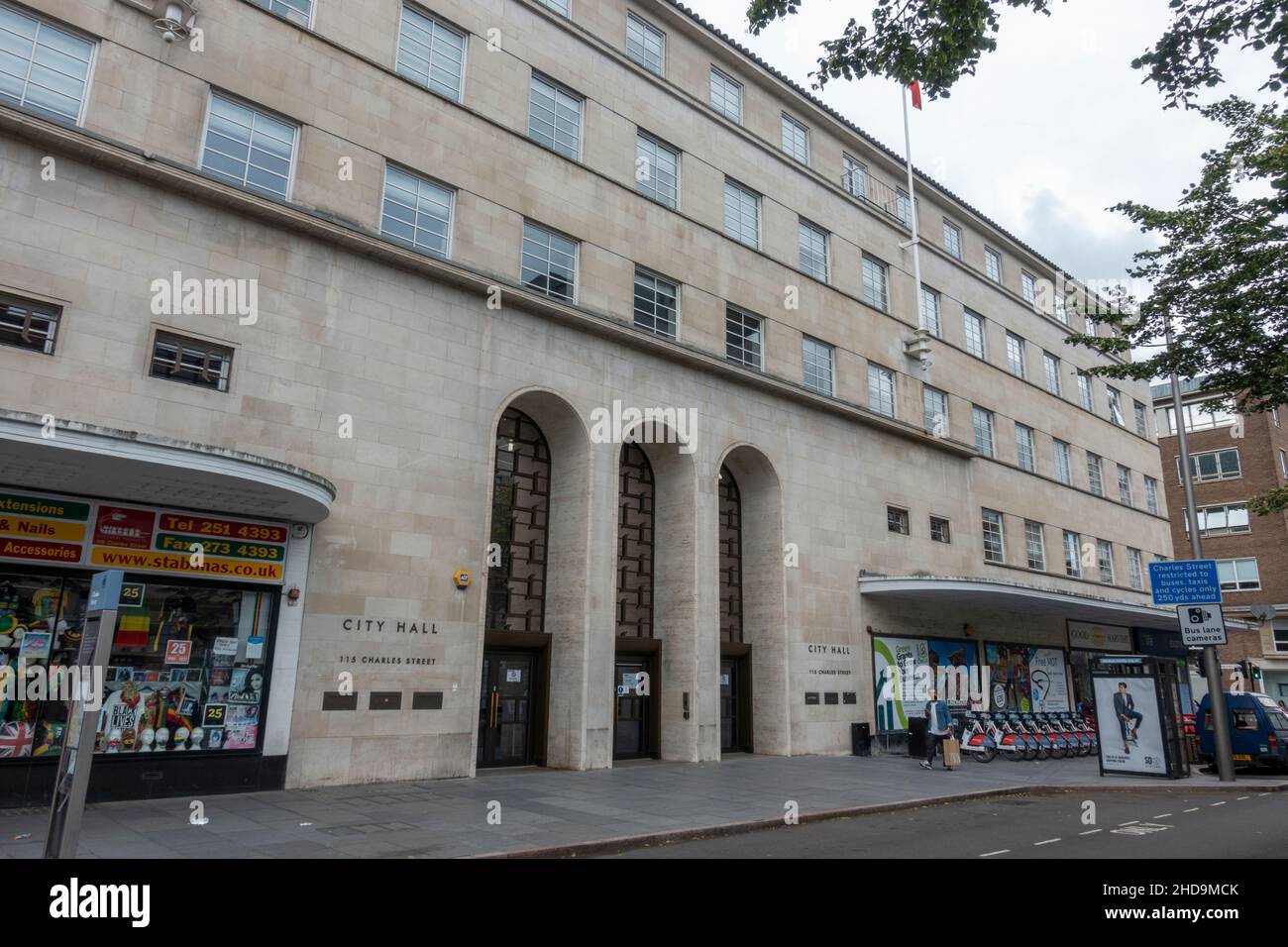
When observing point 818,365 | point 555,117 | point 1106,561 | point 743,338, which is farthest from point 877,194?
point 1106,561

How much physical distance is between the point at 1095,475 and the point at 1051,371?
508cm

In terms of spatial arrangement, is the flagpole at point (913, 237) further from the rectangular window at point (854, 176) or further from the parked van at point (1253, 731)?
the parked van at point (1253, 731)

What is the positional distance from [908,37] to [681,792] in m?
12.0

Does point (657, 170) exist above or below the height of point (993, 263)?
below

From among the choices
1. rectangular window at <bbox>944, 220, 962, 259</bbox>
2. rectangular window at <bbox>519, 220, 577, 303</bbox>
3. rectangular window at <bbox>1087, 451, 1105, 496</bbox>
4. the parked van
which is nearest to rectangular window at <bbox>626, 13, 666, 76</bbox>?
rectangular window at <bbox>519, 220, 577, 303</bbox>

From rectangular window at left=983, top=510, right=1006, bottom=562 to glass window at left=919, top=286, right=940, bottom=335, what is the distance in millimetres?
6824

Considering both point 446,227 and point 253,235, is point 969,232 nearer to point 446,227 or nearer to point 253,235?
point 446,227

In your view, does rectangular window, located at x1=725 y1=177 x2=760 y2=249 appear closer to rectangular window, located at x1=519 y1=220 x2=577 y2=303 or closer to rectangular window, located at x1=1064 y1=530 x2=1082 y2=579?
rectangular window, located at x1=519 y1=220 x2=577 y2=303

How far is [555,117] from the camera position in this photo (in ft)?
64.7

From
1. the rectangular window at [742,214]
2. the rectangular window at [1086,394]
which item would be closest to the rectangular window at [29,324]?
the rectangular window at [742,214]

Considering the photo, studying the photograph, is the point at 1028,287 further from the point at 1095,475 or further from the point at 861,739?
the point at 861,739

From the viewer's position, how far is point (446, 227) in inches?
672

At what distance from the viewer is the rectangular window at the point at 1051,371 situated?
35469mm

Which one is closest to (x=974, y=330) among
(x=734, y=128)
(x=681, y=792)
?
(x=734, y=128)
